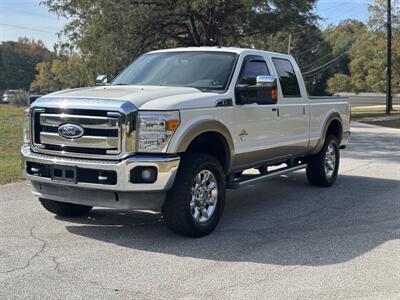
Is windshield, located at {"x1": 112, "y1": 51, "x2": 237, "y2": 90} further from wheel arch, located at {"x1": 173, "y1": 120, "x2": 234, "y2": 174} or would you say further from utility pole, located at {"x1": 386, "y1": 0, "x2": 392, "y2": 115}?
utility pole, located at {"x1": 386, "y1": 0, "x2": 392, "y2": 115}

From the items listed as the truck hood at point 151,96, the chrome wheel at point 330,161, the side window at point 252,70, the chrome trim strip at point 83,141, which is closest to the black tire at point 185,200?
the truck hood at point 151,96

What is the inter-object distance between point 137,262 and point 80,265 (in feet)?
1.71

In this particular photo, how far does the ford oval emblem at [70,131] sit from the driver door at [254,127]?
191 centimetres

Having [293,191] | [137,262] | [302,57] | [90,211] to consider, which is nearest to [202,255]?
[137,262]

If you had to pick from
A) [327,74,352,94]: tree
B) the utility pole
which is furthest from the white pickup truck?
[327,74,352,94]: tree

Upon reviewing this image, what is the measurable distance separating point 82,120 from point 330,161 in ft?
17.2

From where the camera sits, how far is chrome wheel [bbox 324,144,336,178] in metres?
9.55

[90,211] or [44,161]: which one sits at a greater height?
[44,161]

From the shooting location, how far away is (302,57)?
285 ft

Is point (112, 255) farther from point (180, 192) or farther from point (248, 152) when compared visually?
point (248, 152)

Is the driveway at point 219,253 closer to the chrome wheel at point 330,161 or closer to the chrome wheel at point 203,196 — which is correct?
the chrome wheel at point 203,196

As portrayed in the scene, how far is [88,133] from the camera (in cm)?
577

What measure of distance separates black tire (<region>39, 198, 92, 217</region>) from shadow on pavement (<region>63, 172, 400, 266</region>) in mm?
149

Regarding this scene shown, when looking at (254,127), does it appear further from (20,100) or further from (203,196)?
(20,100)
